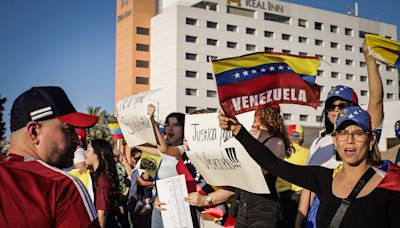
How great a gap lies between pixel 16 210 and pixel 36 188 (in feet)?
0.42

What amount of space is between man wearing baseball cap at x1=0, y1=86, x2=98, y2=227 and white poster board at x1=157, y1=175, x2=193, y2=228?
284 cm

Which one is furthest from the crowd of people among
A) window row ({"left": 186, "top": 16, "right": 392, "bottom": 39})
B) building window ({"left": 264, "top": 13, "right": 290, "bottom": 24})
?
building window ({"left": 264, "top": 13, "right": 290, "bottom": 24})

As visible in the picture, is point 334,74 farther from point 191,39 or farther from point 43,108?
point 43,108

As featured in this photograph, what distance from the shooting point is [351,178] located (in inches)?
145

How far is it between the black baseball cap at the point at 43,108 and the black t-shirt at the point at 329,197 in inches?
64.7

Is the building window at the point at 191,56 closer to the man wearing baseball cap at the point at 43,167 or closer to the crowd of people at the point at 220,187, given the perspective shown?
the crowd of people at the point at 220,187

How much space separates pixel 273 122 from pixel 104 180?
2.30m

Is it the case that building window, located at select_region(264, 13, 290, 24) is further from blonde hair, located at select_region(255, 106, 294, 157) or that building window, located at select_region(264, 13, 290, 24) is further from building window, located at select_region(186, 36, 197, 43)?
blonde hair, located at select_region(255, 106, 294, 157)

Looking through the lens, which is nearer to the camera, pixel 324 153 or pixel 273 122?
pixel 273 122

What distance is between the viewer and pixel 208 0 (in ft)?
261

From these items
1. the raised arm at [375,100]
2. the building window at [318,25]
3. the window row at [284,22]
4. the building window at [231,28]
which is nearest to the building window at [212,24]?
the window row at [284,22]

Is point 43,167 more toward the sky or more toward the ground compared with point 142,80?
more toward the ground

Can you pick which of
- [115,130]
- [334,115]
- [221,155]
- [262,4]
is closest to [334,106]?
[334,115]

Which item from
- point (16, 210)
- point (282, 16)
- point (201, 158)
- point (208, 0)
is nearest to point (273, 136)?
point (201, 158)
